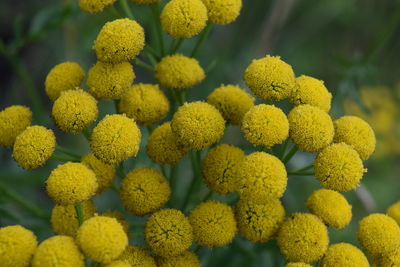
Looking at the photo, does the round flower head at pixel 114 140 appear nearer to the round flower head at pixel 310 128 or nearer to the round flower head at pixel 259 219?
the round flower head at pixel 259 219

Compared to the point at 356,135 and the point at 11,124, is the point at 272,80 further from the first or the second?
the point at 11,124

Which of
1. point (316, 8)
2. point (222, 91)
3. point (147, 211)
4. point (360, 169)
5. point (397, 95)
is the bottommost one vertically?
point (397, 95)

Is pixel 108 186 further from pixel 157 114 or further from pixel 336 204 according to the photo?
pixel 336 204

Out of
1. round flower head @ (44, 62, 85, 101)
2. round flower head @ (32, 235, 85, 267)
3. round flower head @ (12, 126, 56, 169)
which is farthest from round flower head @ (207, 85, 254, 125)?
round flower head @ (32, 235, 85, 267)

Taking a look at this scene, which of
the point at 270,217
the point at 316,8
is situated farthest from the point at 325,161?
the point at 316,8

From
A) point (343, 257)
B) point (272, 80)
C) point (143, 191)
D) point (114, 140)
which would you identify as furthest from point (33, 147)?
point (343, 257)

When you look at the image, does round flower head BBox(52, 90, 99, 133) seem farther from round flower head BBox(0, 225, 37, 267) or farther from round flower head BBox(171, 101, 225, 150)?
round flower head BBox(0, 225, 37, 267)
